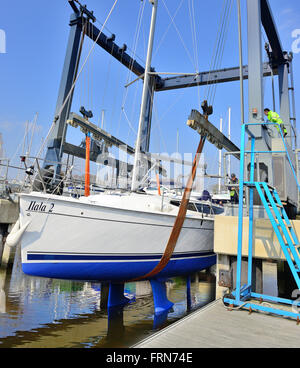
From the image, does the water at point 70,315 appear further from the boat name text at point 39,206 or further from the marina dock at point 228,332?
the marina dock at point 228,332

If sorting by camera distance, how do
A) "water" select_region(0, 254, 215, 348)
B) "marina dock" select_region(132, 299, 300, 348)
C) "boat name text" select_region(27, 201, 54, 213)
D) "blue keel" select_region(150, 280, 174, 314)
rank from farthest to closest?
"blue keel" select_region(150, 280, 174, 314)
"water" select_region(0, 254, 215, 348)
"boat name text" select_region(27, 201, 54, 213)
"marina dock" select_region(132, 299, 300, 348)

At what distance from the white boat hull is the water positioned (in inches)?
56.0

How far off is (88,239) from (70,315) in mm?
3151

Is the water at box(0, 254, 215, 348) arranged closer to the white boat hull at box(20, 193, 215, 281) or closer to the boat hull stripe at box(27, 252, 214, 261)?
the white boat hull at box(20, 193, 215, 281)

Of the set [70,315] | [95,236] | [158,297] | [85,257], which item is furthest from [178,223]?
[70,315]

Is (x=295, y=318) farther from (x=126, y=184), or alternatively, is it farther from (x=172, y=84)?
(x=172, y=84)

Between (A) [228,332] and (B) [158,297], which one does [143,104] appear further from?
(A) [228,332]

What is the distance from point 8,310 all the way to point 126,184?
554 cm

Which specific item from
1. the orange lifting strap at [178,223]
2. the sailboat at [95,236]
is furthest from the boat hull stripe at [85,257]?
the orange lifting strap at [178,223]

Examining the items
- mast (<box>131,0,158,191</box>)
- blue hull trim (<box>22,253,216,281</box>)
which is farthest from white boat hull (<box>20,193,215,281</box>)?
mast (<box>131,0,158,191</box>)

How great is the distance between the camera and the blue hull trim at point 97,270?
548 centimetres

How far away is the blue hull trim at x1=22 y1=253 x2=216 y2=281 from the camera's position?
18.0 feet

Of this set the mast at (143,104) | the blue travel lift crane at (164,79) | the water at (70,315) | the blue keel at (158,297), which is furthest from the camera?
the mast at (143,104)

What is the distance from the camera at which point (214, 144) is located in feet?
23.3
